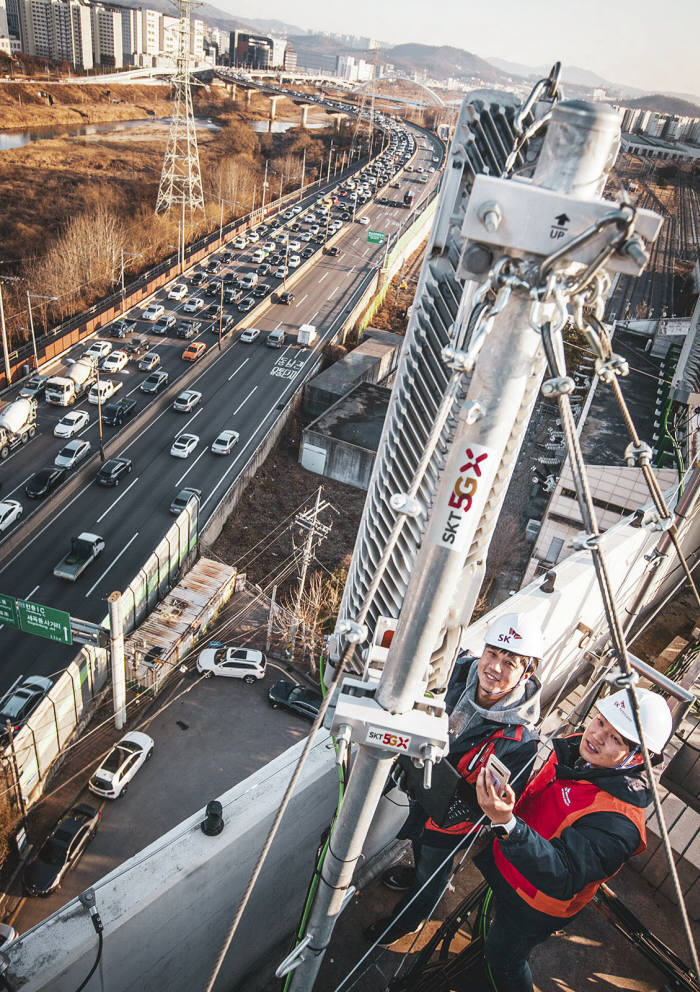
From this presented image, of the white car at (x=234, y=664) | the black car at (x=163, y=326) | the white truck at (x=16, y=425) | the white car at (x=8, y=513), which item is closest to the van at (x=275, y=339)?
the black car at (x=163, y=326)

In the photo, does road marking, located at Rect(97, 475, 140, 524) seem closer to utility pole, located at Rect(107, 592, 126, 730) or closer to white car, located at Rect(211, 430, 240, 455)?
white car, located at Rect(211, 430, 240, 455)

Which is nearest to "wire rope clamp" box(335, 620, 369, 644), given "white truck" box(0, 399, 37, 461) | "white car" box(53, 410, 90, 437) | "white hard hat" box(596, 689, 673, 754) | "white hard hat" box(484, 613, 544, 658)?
"white hard hat" box(484, 613, 544, 658)

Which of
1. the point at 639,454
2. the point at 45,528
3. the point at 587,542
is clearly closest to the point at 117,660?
the point at 45,528

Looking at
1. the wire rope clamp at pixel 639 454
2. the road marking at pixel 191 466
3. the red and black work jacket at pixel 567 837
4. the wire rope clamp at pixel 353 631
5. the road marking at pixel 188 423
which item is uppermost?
the wire rope clamp at pixel 639 454

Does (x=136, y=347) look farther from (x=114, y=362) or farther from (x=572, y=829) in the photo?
(x=572, y=829)

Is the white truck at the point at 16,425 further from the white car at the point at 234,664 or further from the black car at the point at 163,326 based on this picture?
the white car at the point at 234,664

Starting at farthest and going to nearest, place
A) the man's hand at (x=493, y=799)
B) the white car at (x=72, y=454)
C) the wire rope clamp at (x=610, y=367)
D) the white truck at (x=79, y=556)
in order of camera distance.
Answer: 1. the white car at (x=72, y=454)
2. the white truck at (x=79, y=556)
3. the man's hand at (x=493, y=799)
4. the wire rope clamp at (x=610, y=367)

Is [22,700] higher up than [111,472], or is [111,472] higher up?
[22,700]
